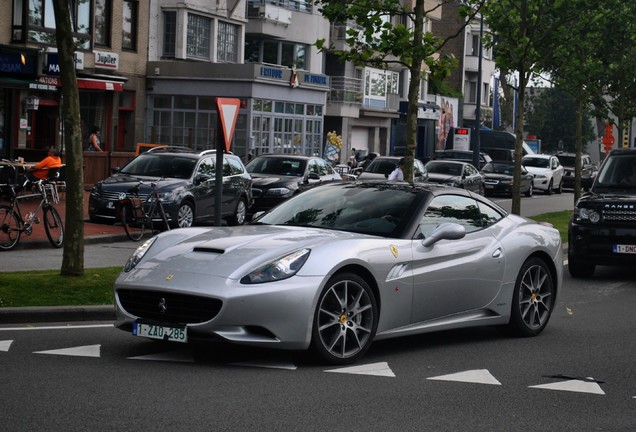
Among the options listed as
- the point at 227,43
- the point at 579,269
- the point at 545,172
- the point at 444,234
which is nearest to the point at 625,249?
the point at 579,269

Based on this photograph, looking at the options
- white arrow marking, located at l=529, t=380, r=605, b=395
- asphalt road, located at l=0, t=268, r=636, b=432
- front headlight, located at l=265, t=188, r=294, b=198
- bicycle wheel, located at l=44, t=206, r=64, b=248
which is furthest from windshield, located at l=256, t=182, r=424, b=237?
front headlight, located at l=265, t=188, r=294, b=198

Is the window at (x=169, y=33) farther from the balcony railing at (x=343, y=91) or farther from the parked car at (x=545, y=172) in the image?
the balcony railing at (x=343, y=91)

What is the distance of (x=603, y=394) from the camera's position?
27.9 ft

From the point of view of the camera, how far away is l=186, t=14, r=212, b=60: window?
4819 cm

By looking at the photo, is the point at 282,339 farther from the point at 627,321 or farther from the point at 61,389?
the point at 627,321

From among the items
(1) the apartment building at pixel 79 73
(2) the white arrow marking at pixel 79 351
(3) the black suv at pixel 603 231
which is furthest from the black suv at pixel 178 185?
(2) the white arrow marking at pixel 79 351

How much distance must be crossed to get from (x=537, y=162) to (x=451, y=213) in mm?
46533

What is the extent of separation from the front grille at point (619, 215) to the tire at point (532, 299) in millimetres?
5315

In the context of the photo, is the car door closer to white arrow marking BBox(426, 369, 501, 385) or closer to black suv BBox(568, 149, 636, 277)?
white arrow marking BBox(426, 369, 501, 385)

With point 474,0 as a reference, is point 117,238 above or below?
below

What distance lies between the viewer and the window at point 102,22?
138ft

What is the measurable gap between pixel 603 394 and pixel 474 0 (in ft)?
43.9

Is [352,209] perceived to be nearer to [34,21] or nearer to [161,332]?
[161,332]

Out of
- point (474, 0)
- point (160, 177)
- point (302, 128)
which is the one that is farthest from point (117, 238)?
point (302, 128)
